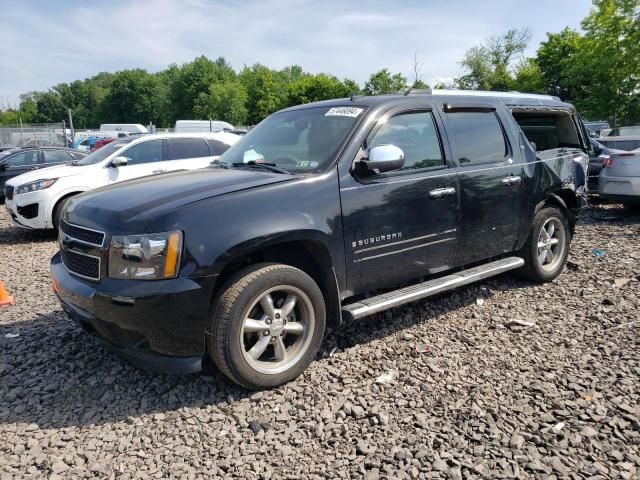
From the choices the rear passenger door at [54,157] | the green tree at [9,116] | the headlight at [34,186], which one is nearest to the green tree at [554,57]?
the rear passenger door at [54,157]

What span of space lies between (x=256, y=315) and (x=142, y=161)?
22.2 ft

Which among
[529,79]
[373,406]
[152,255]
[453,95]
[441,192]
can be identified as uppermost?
[529,79]

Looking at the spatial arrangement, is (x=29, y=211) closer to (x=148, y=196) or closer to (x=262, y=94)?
(x=148, y=196)

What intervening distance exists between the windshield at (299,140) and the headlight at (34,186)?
5574mm

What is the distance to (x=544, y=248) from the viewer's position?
5336mm

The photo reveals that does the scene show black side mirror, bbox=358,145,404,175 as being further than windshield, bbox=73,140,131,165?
No

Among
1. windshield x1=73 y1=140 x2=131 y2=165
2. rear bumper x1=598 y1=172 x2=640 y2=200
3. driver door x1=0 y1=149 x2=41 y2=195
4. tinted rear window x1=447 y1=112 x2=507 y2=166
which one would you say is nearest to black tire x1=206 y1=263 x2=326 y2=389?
tinted rear window x1=447 y1=112 x2=507 y2=166

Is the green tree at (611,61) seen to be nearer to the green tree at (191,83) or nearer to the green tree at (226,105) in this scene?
the green tree at (226,105)

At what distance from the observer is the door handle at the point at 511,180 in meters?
4.61

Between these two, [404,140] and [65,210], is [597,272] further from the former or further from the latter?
[65,210]

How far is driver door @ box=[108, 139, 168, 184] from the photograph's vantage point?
29.2ft

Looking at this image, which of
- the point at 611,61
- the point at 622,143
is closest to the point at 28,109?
the point at 611,61

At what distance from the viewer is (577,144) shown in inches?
229

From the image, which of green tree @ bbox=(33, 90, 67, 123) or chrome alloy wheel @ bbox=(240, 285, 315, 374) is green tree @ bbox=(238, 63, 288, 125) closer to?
green tree @ bbox=(33, 90, 67, 123)
